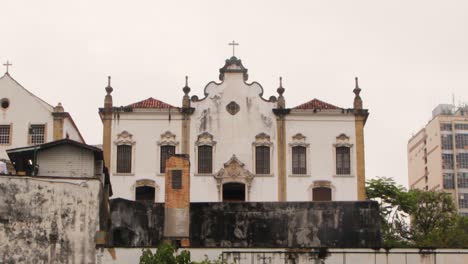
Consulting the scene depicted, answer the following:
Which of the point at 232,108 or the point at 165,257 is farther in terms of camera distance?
the point at 232,108

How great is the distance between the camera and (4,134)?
178 ft

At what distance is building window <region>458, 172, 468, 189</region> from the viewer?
116 m

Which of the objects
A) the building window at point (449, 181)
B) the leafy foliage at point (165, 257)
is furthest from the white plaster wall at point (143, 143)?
the building window at point (449, 181)

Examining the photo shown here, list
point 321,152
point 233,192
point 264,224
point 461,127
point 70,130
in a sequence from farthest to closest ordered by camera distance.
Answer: point 461,127, point 70,130, point 321,152, point 233,192, point 264,224

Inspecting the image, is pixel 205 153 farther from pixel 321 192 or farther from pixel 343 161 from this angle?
pixel 343 161

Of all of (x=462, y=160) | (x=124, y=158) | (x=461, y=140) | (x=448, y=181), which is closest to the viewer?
(x=124, y=158)

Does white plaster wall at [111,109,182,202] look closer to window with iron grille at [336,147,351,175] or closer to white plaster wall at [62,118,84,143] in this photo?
white plaster wall at [62,118,84,143]

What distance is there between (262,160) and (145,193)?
264 inches

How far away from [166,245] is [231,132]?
19576 millimetres

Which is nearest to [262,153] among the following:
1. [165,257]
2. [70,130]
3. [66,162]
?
[70,130]

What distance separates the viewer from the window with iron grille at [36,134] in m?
54.2

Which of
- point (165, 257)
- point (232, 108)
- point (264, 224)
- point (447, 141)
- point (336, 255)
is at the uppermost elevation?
point (447, 141)

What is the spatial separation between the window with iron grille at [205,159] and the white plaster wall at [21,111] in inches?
329

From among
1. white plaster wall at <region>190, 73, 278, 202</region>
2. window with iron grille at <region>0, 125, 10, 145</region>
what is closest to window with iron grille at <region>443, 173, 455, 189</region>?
white plaster wall at <region>190, 73, 278, 202</region>
